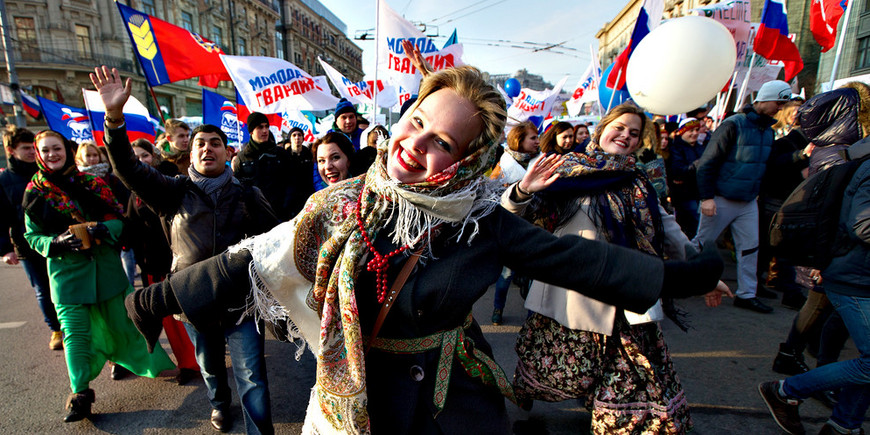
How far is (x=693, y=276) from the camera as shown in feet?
3.32

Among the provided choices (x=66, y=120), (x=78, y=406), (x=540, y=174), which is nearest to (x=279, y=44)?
(x=66, y=120)

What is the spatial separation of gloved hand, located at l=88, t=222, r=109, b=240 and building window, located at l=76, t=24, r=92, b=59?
33317 millimetres

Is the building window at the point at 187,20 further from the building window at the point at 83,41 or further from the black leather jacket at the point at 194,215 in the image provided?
the black leather jacket at the point at 194,215

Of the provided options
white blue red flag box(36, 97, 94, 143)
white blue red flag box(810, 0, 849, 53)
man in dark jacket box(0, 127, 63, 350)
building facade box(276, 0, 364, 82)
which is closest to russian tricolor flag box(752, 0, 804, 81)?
white blue red flag box(810, 0, 849, 53)

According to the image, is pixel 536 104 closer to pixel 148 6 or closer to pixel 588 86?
pixel 588 86

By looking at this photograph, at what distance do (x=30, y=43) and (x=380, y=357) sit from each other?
3729 cm

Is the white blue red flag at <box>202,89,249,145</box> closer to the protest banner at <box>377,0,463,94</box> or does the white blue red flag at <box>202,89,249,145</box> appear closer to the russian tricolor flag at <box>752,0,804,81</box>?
the protest banner at <box>377,0,463,94</box>

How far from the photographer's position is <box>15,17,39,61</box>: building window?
25.8 m

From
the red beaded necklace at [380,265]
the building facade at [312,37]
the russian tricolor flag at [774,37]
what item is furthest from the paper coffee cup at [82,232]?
the building facade at [312,37]

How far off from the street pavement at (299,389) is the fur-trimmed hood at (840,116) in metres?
1.72

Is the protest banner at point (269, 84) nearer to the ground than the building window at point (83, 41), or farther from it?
nearer to the ground

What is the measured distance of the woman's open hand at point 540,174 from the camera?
1971mm

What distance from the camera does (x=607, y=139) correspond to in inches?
92.1

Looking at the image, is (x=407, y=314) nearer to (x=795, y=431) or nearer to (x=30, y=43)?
(x=795, y=431)
